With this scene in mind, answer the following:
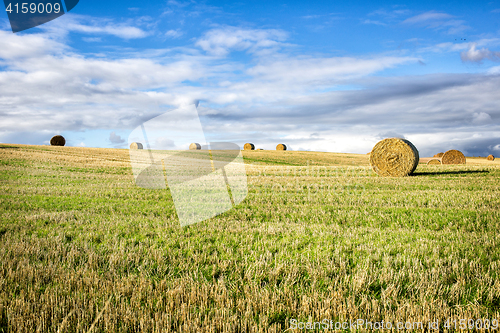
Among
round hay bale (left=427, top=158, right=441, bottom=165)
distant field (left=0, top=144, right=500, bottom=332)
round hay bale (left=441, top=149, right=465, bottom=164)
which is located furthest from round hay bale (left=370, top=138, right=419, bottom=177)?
round hay bale (left=427, top=158, right=441, bottom=165)

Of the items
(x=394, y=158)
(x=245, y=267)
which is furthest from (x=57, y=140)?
(x=245, y=267)

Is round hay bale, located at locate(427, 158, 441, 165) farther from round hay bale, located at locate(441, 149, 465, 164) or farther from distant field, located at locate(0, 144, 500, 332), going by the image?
distant field, located at locate(0, 144, 500, 332)

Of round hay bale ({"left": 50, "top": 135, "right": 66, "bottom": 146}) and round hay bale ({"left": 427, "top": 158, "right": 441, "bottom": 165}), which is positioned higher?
round hay bale ({"left": 50, "top": 135, "right": 66, "bottom": 146})

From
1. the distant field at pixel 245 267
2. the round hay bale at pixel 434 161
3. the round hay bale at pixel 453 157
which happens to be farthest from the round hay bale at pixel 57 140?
the round hay bale at pixel 453 157

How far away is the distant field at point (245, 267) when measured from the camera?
11.2 ft

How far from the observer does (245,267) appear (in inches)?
187

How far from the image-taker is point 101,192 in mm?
12812

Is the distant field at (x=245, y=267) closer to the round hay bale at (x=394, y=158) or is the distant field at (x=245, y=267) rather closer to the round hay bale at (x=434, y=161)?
the round hay bale at (x=394, y=158)

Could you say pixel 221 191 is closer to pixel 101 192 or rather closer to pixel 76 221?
pixel 101 192

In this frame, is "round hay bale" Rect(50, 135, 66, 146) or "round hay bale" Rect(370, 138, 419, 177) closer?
"round hay bale" Rect(370, 138, 419, 177)

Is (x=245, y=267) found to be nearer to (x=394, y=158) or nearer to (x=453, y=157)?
(x=394, y=158)

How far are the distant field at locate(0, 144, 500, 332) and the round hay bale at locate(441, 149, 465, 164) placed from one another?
30231 millimetres

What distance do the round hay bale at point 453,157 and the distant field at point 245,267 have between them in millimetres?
30231

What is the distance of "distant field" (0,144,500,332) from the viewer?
341 centimetres
